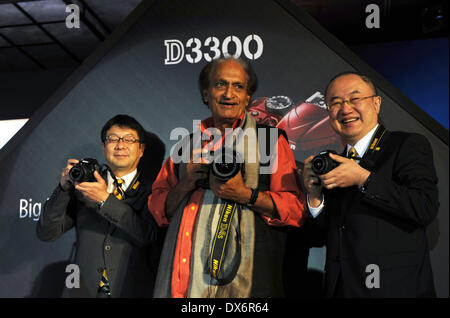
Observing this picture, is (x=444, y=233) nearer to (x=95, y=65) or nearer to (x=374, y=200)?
(x=374, y=200)

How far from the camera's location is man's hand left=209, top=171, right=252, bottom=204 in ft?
6.73

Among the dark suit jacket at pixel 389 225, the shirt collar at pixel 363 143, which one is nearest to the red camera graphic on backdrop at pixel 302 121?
the shirt collar at pixel 363 143

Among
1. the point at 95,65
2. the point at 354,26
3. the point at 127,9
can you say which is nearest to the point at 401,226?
the point at 95,65

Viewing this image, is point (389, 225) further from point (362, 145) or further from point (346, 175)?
point (362, 145)

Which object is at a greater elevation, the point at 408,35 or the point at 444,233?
the point at 408,35

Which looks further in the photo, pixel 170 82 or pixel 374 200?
pixel 170 82

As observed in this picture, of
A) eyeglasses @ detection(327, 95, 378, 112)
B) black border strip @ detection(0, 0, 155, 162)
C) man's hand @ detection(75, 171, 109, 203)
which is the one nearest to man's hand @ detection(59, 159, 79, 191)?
man's hand @ detection(75, 171, 109, 203)

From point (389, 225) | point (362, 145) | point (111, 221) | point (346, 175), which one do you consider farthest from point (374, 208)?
point (111, 221)

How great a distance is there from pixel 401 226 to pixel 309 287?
2.16ft

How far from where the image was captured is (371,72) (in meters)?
2.54

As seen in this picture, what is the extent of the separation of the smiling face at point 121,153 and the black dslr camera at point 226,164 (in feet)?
2.42

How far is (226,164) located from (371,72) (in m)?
1.02

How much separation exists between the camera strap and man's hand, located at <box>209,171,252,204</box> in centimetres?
6
